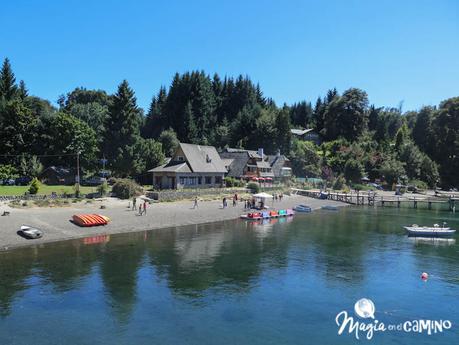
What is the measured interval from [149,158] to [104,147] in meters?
8.89

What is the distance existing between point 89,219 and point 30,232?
7432 mm

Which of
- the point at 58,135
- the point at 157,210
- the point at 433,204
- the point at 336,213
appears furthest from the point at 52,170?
the point at 433,204

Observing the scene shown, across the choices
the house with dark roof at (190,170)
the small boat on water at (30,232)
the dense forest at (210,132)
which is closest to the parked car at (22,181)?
the dense forest at (210,132)

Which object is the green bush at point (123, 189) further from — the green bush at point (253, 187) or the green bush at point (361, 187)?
the green bush at point (361, 187)

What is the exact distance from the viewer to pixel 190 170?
73.8 meters

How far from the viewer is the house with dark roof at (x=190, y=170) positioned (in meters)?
72.2

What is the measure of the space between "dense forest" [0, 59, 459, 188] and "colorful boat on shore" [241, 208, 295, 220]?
89.9 feet

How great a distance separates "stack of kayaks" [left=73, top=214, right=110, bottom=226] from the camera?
44.8 m

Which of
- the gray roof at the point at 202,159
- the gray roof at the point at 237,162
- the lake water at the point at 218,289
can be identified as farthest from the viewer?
the gray roof at the point at 237,162

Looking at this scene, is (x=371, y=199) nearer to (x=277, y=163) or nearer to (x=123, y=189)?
(x=277, y=163)

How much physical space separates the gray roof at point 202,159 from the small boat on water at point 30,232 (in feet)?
121

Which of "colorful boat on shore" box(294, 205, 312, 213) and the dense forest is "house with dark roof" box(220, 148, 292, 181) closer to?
the dense forest

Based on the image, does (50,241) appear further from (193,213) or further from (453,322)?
(453,322)

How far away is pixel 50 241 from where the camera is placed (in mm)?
39531
